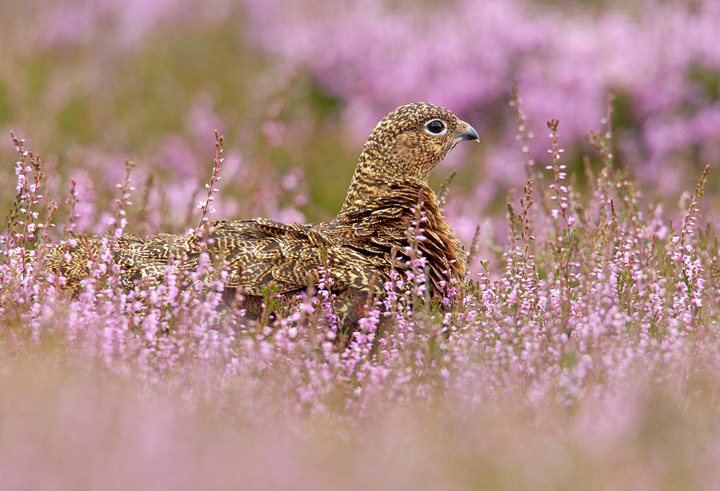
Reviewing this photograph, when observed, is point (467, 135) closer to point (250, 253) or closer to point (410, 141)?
point (410, 141)

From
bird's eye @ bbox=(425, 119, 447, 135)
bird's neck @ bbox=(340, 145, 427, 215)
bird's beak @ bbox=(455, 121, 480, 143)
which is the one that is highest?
bird's beak @ bbox=(455, 121, 480, 143)

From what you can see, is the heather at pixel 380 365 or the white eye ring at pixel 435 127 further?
the white eye ring at pixel 435 127

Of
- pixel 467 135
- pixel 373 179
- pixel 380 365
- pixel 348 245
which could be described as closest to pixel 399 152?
pixel 373 179

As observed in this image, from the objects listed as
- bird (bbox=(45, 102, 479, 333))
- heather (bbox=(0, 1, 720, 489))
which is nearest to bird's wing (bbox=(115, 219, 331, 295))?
bird (bbox=(45, 102, 479, 333))

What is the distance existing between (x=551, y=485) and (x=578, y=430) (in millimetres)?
491

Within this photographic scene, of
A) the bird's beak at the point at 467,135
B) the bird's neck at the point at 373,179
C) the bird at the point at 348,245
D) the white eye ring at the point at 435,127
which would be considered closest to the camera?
→ the bird at the point at 348,245

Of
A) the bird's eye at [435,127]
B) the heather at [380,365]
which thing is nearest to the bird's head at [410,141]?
the bird's eye at [435,127]

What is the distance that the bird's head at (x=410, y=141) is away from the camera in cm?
484

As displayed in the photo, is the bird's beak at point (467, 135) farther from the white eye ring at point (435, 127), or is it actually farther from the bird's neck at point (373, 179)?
the bird's neck at point (373, 179)

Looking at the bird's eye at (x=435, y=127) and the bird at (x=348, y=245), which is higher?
the bird's eye at (x=435, y=127)

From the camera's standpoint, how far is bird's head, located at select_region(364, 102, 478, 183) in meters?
4.84

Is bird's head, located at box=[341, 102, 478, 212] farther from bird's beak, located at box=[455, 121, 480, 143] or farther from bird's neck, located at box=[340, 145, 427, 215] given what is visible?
bird's beak, located at box=[455, 121, 480, 143]

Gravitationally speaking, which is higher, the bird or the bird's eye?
the bird's eye

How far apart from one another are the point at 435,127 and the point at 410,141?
0.22 m
